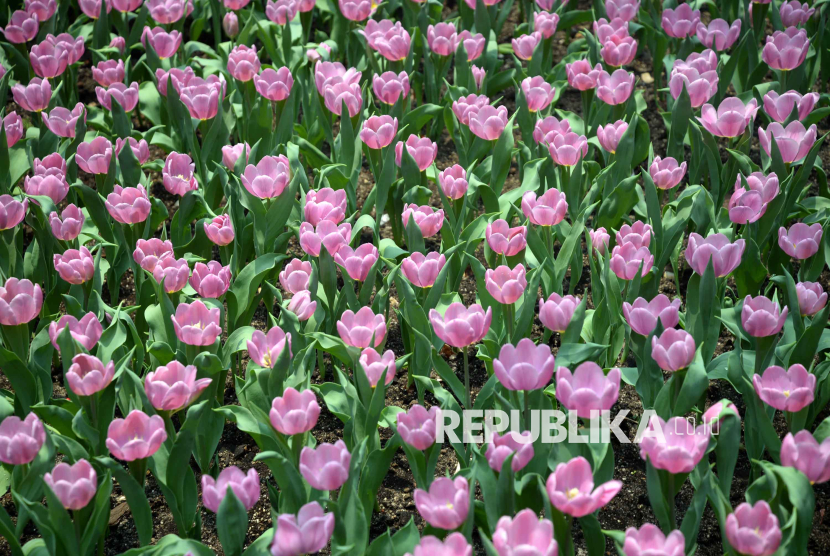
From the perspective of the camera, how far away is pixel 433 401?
8.01 feet

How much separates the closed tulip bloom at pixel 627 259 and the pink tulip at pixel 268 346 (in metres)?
0.81

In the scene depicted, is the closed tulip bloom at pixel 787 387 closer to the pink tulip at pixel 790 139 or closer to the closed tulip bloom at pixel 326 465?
the closed tulip bloom at pixel 326 465

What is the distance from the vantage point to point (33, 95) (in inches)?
112

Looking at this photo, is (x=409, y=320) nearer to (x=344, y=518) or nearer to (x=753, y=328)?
(x=344, y=518)

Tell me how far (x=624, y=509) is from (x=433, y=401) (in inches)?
23.6

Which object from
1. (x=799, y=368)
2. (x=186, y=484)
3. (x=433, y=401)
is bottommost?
(x=433, y=401)

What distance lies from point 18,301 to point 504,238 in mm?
1149

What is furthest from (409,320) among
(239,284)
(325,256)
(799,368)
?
(799,368)

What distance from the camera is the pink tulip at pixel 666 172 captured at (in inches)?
98.7

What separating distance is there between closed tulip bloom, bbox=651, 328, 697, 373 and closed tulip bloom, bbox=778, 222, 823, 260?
24.4 inches

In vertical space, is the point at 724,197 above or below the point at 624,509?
above

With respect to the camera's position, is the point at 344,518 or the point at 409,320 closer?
the point at 344,518

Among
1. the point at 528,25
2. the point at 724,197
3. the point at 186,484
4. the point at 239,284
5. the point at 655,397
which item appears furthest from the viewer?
the point at 528,25

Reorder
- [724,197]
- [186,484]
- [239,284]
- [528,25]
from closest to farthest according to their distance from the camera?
[186,484] → [239,284] → [724,197] → [528,25]
